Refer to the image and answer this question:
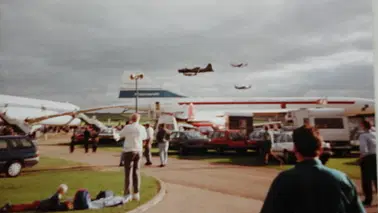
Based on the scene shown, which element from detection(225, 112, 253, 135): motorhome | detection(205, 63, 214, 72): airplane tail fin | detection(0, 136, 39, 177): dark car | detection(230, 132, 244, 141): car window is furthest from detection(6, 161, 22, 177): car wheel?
detection(225, 112, 253, 135): motorhome

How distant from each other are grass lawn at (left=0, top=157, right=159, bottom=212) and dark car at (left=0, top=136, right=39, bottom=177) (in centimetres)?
61

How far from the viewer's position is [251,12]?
4.69m

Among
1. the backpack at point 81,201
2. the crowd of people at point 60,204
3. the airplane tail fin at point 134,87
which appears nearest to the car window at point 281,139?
the airplane tail fin at point 134,87

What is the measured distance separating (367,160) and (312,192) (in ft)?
9.42

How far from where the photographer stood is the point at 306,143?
1.84 metres

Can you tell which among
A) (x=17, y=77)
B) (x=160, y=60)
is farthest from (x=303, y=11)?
(x=17, y=77)

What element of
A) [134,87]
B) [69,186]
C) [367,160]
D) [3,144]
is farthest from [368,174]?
[3,144]

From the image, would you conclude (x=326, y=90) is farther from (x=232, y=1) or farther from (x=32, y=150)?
(x=32, y=150)

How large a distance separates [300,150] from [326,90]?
3.21 meters

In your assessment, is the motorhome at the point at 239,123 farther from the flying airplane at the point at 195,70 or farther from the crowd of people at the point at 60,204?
the crowd of people at the point at 60,204

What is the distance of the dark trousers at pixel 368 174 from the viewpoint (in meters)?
4.06

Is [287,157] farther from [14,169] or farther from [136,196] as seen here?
[14,169]

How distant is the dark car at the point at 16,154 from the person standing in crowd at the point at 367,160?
221 inches

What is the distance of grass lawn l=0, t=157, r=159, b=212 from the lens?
439 centimetres
